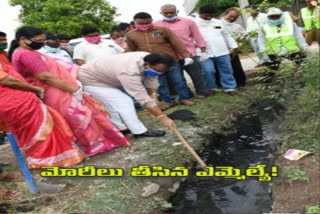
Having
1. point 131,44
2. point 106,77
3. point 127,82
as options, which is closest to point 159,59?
point 127,82

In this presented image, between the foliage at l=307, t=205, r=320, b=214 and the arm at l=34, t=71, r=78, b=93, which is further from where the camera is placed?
the arm at l=34, t=71, r=78, b=93

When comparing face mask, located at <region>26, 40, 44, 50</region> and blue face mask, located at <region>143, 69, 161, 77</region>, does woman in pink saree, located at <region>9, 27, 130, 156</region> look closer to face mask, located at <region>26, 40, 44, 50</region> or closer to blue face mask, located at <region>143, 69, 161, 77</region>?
face mask, located at <region>26, 40, 44, 50</region>

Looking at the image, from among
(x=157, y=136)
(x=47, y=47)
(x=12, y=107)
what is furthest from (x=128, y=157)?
(x=47, y=47)

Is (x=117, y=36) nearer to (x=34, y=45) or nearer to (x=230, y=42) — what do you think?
(x=230, y=42)

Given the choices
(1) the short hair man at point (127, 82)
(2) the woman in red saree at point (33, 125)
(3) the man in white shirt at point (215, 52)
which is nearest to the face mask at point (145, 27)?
(3) the man in white shirt at point (215, 52)

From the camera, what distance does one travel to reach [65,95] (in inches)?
144

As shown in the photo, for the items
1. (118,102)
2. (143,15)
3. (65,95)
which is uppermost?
(143,15)

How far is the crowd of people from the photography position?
3.36 meters

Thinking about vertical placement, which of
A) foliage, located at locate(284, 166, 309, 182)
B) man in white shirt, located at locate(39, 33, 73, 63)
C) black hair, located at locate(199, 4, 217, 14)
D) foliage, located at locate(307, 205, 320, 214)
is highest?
black hair, located at locate(199, 4, 217, 14)

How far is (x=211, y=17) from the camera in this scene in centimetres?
555

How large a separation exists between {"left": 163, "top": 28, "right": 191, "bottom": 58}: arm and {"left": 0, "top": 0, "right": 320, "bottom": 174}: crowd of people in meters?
0.02

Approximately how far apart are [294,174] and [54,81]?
8.50 feet

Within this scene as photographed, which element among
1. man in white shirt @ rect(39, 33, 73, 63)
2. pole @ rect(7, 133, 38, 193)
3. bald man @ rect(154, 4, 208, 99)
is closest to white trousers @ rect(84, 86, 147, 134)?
pole @ rect(7, 133, 38, 193)

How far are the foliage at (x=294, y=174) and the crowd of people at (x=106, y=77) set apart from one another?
4.05 ft
